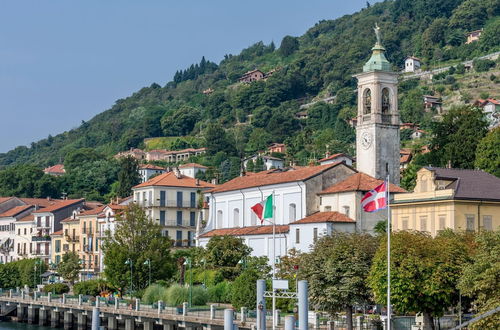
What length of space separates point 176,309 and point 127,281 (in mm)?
17369

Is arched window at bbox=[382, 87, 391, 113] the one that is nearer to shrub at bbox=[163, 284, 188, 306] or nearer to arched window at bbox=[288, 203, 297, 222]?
arched window at bbox=[288, 203, 297, 222]

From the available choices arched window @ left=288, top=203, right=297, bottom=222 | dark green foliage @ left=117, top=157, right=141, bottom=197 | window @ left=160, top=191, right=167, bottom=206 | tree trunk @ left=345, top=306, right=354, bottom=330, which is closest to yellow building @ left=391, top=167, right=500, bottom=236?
tree trunk @ left=345, top=306, right=354, bottom=330

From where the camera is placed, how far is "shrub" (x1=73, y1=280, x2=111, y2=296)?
91.9 meters

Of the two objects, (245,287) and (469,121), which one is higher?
(469,121)

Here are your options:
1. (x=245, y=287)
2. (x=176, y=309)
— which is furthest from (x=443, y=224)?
(x=176, y=309)

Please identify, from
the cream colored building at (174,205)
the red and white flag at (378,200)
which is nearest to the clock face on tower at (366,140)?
the cream colored building at (174,205)

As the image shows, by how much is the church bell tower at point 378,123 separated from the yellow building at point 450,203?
15.9m

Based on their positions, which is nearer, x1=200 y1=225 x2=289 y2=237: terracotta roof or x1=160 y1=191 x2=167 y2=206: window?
x1=200 y1=225 x2=289 y2=237: terracotta roof

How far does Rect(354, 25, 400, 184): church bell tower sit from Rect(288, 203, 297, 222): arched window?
7954mm

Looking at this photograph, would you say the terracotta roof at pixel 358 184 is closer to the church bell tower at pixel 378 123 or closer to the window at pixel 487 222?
the church bell tower at pixel 378 123

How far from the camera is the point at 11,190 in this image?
175 metres

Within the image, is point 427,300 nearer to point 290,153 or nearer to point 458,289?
point 458,289

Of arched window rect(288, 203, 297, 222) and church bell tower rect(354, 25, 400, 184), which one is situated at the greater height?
church bell tower rect(354, 25, 400, 184)

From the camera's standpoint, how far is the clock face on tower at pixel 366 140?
87688 mm
